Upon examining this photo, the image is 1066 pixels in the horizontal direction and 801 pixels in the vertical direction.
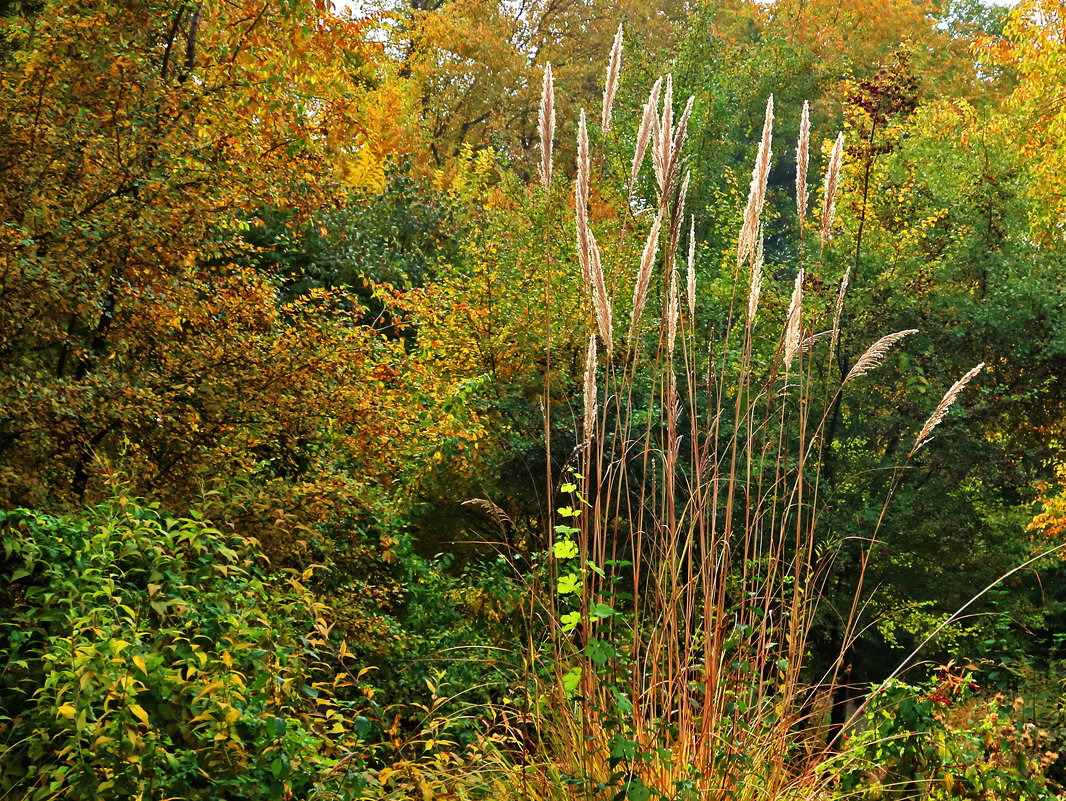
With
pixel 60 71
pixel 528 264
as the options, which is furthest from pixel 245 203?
pixel 528 264

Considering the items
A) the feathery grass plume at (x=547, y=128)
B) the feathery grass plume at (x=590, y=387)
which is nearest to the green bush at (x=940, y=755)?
the feathery grass plume at (x=590, y=387)

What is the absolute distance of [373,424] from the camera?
503 centimetres

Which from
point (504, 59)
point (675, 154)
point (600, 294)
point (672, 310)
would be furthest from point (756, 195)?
point (504, 59)

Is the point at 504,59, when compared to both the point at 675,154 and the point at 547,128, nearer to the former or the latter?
the point at 547,128

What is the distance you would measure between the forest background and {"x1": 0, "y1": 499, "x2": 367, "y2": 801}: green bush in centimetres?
2

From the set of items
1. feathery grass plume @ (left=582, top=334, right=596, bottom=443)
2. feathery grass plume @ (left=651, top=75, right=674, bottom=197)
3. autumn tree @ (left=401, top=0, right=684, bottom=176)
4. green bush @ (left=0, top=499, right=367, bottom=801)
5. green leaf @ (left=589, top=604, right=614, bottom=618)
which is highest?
autumn tree @ (left=401, top=0, right=684, bottom=176)

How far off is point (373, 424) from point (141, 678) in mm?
2658

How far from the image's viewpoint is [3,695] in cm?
276

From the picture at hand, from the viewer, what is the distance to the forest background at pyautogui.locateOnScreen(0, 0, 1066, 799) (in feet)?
8.50

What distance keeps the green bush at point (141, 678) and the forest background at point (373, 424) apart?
16 mm

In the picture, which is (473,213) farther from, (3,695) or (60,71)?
(3,695)

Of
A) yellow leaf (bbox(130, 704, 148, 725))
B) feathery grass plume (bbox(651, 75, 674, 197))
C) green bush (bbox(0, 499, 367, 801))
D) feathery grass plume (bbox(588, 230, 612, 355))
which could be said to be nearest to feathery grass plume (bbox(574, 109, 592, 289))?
feathery grass plume (bbox(588, 230, 612, 355))

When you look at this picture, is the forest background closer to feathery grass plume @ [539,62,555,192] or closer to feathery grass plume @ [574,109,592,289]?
feathery grass plume @ [574,109,592,289]

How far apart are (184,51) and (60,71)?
810mm
